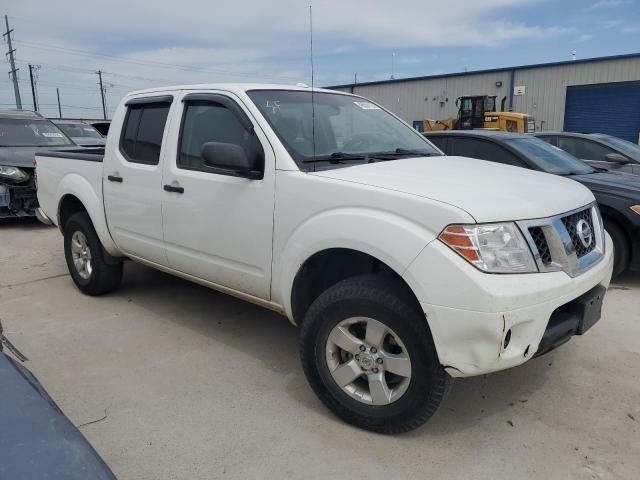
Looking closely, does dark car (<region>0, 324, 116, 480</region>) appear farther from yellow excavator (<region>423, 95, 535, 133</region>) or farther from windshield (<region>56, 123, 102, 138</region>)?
yellow excavator (<region>423, 95, 535, 133</region>)

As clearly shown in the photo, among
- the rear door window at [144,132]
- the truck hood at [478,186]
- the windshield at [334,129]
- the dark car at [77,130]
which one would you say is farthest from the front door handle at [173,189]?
the dark car at [77,130]

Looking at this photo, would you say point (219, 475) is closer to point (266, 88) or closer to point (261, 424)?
point (261, 424)

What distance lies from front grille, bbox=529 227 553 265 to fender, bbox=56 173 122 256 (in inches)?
135

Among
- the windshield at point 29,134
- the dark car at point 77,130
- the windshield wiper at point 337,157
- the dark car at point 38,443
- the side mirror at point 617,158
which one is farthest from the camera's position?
the dark car at point 77,130

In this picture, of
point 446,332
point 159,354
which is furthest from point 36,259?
point 446,332

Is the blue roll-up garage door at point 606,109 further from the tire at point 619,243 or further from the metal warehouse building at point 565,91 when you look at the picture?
the tire at point 619,243

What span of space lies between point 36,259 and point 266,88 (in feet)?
14.6

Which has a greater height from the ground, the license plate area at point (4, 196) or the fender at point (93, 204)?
the fender at point (93, 204)

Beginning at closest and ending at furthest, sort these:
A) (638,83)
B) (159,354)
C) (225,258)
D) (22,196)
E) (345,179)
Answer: (345,179) → (225,258) → (159,354) → (22,196) → (638,83)

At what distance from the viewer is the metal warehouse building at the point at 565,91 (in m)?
25.6

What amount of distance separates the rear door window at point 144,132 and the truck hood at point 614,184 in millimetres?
4167

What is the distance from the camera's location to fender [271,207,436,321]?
7.95 feet

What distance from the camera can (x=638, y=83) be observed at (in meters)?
25.0

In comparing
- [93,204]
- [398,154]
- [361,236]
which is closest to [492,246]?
[361,236]
